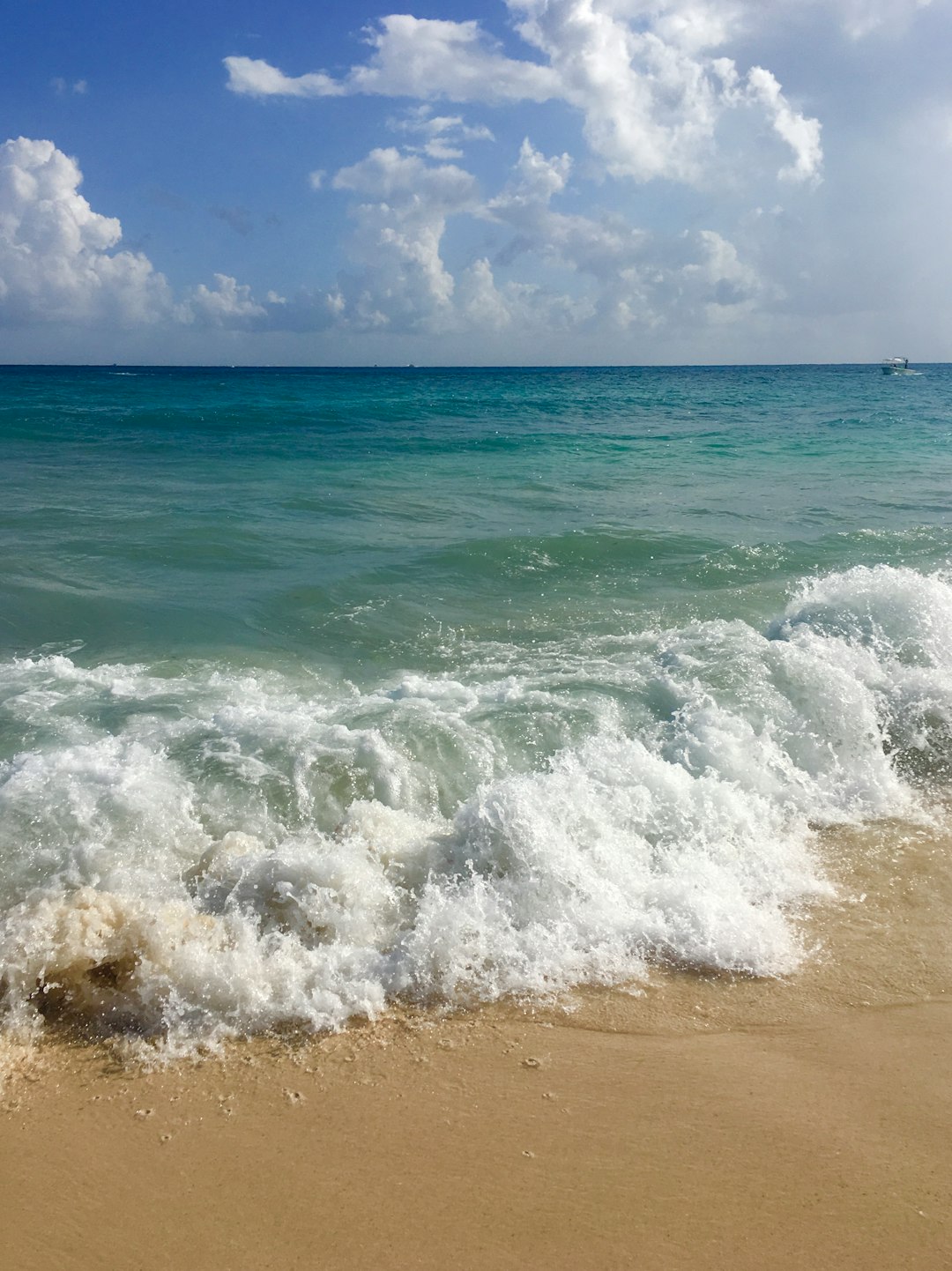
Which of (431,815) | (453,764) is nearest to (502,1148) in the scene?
(431,815)

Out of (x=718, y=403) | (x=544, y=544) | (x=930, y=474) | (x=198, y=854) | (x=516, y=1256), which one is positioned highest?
(x=718, y=403)

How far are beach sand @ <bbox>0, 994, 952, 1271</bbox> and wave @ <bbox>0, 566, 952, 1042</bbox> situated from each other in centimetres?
31

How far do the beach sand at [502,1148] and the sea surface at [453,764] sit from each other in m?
0.28

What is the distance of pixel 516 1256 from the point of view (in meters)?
2.61

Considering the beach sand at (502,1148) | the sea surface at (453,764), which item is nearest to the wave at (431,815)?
the sea surface at (453,764)

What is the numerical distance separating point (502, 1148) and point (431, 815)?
89.8 inches

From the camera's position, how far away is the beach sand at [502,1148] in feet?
8.72

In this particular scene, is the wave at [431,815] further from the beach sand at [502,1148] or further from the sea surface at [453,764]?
→ the beach sand at [502,1148]

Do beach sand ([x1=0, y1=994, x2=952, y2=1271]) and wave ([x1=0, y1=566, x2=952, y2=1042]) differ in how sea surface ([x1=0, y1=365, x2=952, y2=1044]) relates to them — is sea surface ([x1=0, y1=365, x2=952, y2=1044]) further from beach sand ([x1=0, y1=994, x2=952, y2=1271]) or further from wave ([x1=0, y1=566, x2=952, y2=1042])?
beach sand ([x1=0, y1=994, x2=952, y2=1271])

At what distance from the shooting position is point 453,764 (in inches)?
219

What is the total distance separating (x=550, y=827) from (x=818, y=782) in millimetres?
2106

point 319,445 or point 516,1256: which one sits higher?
point 319,445

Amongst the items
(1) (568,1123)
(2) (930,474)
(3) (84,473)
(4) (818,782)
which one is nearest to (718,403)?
(2) (930,474)

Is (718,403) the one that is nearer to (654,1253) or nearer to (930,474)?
(930,474)
